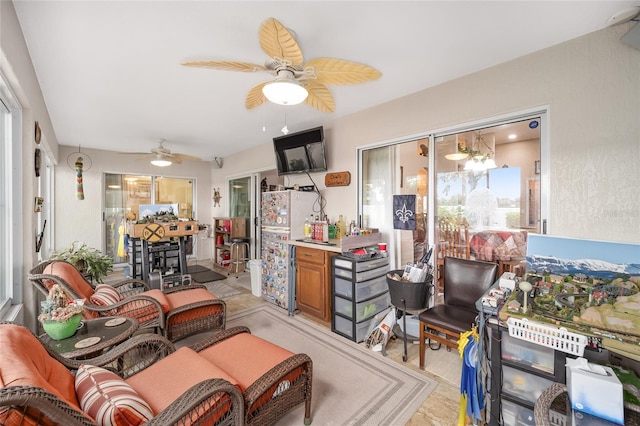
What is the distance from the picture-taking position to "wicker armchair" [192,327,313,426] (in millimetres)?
1421

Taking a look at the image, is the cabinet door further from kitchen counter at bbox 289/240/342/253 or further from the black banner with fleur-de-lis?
the black banner with fleur-de-lis

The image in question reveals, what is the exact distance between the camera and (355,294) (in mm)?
2779

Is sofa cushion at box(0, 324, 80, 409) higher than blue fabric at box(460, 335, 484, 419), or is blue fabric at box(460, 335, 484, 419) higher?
sofa cushion at box(0, 324, 80, 409)

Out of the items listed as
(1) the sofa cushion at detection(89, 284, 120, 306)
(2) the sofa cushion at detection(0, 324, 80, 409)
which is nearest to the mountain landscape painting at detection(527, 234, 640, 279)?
(2) the sofa cushion at detection(0, 324, 80, 409)

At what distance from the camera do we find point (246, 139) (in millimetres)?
5027

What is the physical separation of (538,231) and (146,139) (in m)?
5.94

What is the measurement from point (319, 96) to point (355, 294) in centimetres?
199

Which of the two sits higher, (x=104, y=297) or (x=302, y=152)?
(x=302, y=152)

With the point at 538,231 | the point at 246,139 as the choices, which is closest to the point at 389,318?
the point at 538,231

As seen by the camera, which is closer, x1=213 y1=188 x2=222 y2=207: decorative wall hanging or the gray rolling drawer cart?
the gray rolling drawer cart

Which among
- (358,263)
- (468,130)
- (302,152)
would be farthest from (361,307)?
(302,152)

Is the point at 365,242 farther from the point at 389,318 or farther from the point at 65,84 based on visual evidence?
the point at 65,84

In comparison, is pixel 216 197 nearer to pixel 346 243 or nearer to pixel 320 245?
pixel 320 245

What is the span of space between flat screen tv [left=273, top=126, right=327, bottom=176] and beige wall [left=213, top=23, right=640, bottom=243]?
5.87 feet
